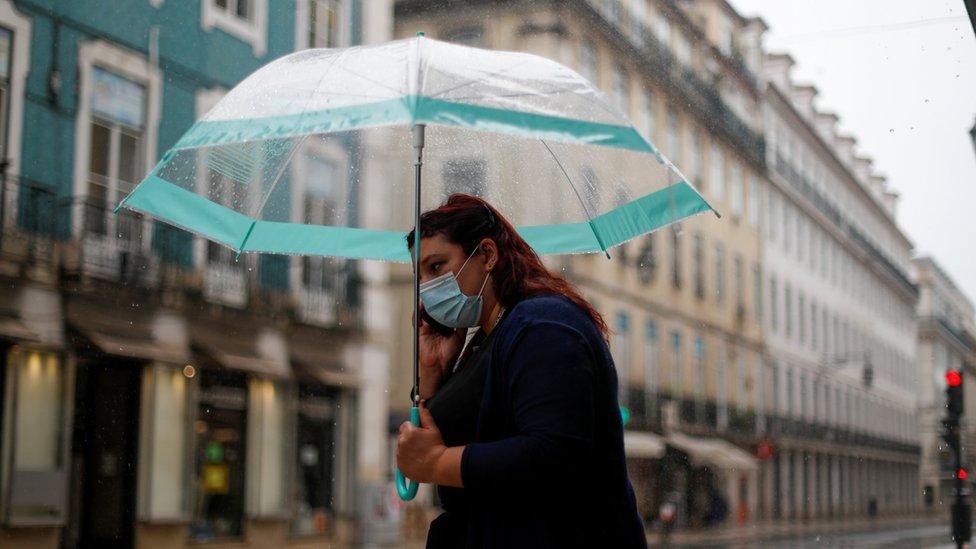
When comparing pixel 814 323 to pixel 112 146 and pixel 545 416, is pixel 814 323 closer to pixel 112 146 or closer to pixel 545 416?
pixel 112 146

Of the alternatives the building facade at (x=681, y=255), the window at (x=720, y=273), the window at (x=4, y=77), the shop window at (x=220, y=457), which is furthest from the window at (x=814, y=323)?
the window at (x=4, y=77)

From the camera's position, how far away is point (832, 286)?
9680 mm

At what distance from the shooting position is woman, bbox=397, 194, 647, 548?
5.43 ft

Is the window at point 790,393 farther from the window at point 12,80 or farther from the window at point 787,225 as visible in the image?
the window at point 12,80

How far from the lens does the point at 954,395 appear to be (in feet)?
20.9

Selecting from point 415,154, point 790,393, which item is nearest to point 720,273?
point 790,393

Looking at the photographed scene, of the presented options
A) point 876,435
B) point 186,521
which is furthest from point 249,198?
point 186,521

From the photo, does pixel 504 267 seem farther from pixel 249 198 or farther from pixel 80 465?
pixel 80 465

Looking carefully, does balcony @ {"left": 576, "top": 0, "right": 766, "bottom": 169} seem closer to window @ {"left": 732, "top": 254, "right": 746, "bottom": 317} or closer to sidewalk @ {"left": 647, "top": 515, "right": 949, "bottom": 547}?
window @ {"left": 732, "top": 254, "right": 746, "bottom": 317}

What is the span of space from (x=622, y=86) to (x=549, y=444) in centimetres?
1071

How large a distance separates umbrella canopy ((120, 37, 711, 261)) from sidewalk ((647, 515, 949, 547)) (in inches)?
172

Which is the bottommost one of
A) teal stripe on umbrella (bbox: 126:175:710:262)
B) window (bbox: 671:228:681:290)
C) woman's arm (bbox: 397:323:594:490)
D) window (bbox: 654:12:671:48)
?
woman's arm (bbox: 397:323:594:490)

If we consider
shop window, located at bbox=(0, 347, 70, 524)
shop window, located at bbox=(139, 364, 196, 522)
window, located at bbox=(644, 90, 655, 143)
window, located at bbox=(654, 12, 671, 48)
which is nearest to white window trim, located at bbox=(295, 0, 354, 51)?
window, located at bbox=(644, 90, 655, 143)

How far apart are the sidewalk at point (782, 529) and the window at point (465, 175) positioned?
4.37 meters
